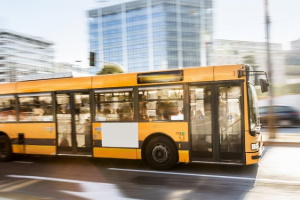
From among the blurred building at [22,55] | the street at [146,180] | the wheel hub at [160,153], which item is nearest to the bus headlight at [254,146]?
the street at [146,180]

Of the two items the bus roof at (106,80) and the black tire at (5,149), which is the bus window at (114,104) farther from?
the black tire at (5,149)

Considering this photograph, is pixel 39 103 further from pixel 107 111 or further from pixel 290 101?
pixel 290 101

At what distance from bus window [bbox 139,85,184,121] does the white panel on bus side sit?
1.51 feet

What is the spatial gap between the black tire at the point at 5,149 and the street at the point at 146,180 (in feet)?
2.52

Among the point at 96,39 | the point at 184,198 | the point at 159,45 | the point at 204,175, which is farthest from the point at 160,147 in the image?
the point at 96,39

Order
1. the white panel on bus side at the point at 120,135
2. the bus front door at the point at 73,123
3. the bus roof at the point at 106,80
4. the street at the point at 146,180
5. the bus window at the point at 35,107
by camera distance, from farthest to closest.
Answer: the bus window at the point at 35,107, the bus front door at the point at 73,123, the white panel on bus side at the point at 120,135, the bus roof at the point at 106,80, the street at the point at 146,180

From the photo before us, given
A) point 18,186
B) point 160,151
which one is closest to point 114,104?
point 160,151

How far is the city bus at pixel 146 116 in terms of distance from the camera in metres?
7.25

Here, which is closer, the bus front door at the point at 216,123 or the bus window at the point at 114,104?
the bus front door at the point at 216,123

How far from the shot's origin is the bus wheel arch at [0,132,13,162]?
10172mm

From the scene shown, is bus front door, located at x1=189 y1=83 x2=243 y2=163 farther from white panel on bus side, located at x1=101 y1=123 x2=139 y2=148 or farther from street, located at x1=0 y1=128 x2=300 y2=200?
white panel on bus side, located at x1=101 y1=123 x2=139 y2=148

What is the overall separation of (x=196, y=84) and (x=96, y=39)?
100594 mm

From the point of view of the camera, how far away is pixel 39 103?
9.54m

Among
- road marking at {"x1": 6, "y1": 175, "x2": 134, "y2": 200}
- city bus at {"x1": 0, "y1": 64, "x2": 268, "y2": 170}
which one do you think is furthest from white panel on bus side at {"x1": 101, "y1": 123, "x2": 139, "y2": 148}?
road marking at {"x1": 6, "y1": 175, "x2": 134, "y2": 200}
